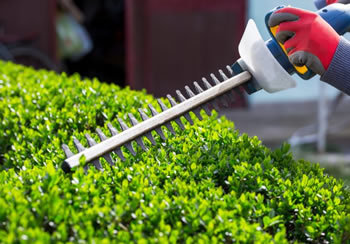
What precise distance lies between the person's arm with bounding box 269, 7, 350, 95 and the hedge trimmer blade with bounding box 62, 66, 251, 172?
0.33 meters

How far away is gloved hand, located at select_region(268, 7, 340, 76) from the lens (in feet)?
7.74

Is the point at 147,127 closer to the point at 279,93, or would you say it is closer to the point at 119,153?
the point at 119,153

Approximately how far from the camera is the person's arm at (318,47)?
7.74 feet

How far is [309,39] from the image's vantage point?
2.37m

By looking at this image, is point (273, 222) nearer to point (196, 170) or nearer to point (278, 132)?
point (196, 170)

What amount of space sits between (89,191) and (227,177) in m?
0.60

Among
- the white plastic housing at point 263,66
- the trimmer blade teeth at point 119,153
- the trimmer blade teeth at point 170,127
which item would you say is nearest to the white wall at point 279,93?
the white plastic housing at point 263,66

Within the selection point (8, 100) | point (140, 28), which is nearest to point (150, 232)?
point (8, 100)

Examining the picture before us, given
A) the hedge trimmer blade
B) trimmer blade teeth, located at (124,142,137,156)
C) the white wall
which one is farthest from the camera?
the white wall

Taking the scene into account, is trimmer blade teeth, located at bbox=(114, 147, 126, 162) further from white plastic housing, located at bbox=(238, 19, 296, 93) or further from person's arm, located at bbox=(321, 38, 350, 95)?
person's arm, located at bbox=(321, 38, 350, 95)

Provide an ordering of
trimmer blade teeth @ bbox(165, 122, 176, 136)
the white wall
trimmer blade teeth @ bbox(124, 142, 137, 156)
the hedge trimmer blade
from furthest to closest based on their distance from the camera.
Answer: the white wall < trimmer blade teeth @ bbox(165, 122, 176, 136) < trimmer blade teeth @ bbox(124, 142, 137, 156) < the hedge trimmer blade

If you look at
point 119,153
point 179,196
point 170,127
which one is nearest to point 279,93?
point 170,127

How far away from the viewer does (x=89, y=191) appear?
211 centimetres

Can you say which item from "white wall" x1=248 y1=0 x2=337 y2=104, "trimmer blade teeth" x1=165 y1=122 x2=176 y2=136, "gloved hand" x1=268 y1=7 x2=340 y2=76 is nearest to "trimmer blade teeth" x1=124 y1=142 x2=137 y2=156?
"trimmer blade teeth" x1=165 y1=122 x2=176 y2=136
